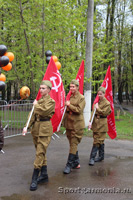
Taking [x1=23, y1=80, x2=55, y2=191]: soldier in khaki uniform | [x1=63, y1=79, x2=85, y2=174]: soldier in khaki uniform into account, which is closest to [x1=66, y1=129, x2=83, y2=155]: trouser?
[x1=63, y1=79, x2=85, y2=174]: soldier in khaki uniform

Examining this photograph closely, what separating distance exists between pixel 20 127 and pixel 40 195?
6845mm

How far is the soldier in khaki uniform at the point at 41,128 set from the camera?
4.64 m

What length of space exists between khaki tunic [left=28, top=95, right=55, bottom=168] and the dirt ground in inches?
21.4

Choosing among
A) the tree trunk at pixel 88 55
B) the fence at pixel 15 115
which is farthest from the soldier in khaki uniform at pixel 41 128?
the tree trunk at pixel 88 55

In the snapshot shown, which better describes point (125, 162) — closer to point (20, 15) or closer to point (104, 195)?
point (104, 195)

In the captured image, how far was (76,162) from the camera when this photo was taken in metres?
5.86

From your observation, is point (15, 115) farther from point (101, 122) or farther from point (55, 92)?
point (55, 92)

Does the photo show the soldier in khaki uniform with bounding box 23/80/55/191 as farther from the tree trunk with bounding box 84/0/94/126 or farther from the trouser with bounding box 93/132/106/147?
the tree trunk with bounding box 84/0/94/126

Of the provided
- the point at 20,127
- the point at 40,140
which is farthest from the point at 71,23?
the point at 40,140

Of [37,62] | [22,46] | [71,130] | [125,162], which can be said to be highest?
[22,46]

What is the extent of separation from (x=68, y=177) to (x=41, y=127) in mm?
1298

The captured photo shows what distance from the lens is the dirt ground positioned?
437 centimetres

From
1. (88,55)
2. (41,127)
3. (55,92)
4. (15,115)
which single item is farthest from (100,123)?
(88,55)

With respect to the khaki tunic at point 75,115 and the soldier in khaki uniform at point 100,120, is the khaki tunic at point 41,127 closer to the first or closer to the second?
the khaki tunic at point 75,115
